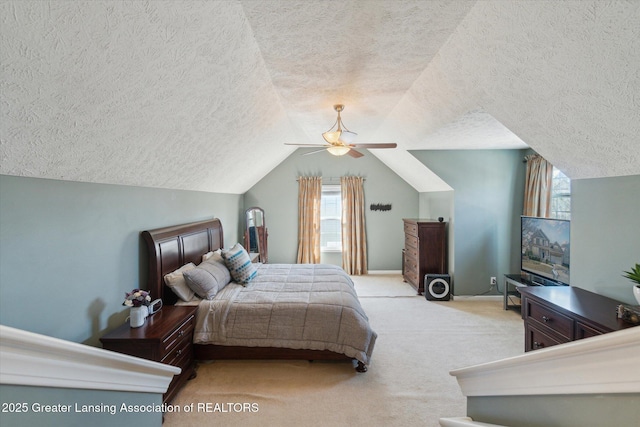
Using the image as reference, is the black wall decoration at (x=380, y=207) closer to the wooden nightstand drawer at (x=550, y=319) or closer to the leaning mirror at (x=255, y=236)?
the leaning mirror at (x=255, y=236)

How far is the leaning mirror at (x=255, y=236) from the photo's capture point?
584cm

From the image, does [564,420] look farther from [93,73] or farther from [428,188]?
[428,188]

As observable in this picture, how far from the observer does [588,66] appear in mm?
1446

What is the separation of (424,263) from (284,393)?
3.38 metres

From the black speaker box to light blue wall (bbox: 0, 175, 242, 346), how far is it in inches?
160

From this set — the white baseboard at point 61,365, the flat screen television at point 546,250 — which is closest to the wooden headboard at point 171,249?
the white baseboard at point 61,365

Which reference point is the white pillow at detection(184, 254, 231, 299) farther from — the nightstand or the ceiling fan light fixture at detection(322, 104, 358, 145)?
the ceiling fan light fixture at detection(322, 104, 358, 145)

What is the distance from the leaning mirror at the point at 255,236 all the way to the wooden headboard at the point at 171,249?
1.88 meters

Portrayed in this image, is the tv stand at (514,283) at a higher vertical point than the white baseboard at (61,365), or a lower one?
lower

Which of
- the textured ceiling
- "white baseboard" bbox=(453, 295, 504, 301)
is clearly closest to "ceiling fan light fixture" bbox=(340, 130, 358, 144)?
the textured ceiling

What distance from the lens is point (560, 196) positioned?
3941 mm

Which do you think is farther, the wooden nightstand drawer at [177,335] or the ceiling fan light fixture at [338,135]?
the ceiling fan light fixture at [338,135]

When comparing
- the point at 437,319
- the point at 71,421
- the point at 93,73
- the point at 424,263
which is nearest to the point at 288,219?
the point at 424,263

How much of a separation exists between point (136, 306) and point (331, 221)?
473 centimetres
